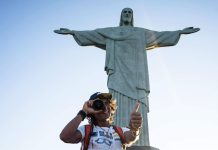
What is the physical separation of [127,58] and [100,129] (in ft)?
20.8

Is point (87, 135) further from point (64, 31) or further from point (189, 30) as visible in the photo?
point (189, 30)

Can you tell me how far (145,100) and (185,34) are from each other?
2.52 metres

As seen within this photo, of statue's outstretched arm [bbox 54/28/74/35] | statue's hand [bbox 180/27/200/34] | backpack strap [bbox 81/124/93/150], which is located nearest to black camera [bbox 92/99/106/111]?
backpack strap [bbox 81/124/93/150]

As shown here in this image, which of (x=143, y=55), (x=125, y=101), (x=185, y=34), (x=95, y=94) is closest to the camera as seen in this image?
(x=95, y=94)

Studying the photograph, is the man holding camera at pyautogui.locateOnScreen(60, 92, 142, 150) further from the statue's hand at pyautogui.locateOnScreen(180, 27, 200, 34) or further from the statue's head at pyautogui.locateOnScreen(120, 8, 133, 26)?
the statue's head at pyautogui.locateOnScreen(120, 8, 133, 26)

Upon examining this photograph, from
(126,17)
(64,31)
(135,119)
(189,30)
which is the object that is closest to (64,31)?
(64,31)

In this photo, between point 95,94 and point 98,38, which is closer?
point 95,94

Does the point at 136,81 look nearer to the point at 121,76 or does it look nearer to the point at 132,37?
the point at 121,76

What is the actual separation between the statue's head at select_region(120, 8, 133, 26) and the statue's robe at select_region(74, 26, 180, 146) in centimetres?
32

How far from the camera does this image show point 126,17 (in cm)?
1034

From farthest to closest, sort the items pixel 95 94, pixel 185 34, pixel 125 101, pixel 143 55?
1. pixel 185 34
2. pixel 143 55
3. pixel 125 101
4. pixel 95 94

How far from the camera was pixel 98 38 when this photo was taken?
9.92m

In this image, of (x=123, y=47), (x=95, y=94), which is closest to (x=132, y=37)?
(x=123, y=47)

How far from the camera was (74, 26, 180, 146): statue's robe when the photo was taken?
341 inches
